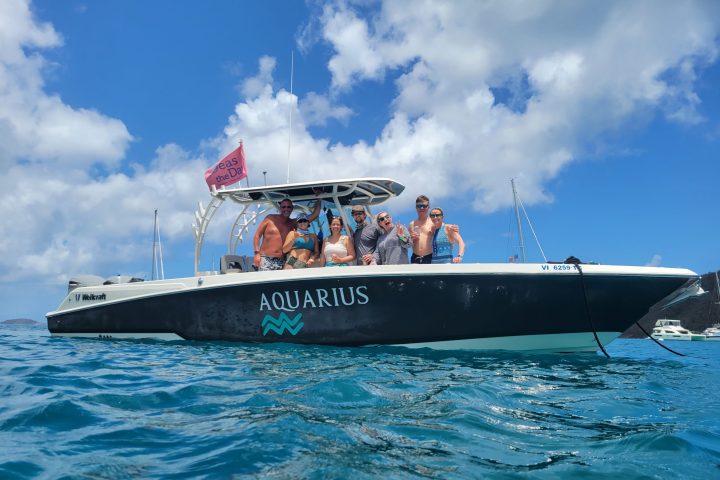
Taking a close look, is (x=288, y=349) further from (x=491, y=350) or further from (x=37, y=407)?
(x=37, y=407)

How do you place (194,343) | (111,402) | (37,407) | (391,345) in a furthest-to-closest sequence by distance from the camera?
1. (194,343)
2. (391,345)
3. (111,402)
4. (37,407)

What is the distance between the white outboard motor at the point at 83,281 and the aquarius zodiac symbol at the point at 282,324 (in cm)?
405

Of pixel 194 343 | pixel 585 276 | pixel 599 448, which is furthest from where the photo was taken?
pixel 194 343

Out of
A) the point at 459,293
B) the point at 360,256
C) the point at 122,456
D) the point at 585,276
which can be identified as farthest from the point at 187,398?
the point at 585,276

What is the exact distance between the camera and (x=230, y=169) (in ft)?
30.4

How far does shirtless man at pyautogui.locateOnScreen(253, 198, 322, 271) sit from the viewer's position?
7797 millimetres

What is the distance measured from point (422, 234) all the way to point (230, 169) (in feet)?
13.6

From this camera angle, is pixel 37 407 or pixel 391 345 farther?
pixel 391 345

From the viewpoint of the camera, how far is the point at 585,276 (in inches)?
238

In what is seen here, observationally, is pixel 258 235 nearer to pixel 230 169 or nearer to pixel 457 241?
pixel 230 169

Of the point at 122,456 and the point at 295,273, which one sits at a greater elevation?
the point at 295,273

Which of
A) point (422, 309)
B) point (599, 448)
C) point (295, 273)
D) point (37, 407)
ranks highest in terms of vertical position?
point (295, 273)

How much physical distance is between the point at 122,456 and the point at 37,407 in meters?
1.21

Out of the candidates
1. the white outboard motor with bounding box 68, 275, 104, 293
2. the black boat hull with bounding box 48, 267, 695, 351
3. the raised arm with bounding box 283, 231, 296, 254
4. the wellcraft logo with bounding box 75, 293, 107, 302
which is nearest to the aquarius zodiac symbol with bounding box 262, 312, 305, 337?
the black boat hull with bounding box 48, 267, 695, 351
